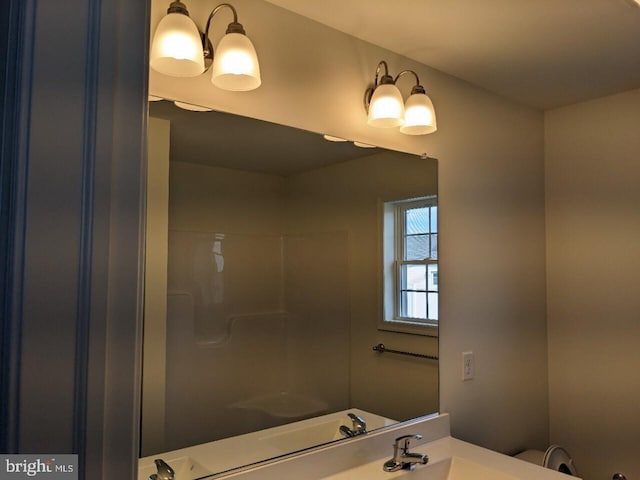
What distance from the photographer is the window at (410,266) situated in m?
1.75

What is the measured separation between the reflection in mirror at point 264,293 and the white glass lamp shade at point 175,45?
0.10 m

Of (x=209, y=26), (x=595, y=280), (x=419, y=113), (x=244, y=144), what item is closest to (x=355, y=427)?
(x=244, y=144)

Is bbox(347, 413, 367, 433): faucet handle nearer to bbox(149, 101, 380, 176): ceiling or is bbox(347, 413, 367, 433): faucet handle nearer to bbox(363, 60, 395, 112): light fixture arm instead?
bbox(149, 101, 380, 176): ceiling

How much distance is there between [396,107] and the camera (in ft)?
5.25

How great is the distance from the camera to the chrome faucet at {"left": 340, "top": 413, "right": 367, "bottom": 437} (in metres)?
1.56

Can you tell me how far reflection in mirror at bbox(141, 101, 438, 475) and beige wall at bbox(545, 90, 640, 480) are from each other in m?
0.94

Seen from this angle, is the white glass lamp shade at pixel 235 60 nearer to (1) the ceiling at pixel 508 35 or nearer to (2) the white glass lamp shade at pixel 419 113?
(1) the ceiling at pixel 508 35

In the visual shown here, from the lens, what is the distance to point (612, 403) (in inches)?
85.6

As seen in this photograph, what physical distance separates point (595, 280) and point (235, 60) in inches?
73.6

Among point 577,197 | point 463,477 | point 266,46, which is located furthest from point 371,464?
point 577,197

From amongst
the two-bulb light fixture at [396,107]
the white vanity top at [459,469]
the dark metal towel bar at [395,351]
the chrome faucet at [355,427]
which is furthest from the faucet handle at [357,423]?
the two-bulb light fixture at [396,107]

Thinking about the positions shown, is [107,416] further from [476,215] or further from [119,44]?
[476,215]

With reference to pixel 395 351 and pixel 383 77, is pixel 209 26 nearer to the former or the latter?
pixel 383 77

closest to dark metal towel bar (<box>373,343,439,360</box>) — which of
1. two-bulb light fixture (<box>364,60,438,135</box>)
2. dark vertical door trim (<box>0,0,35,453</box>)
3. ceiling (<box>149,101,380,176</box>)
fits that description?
ceiling (<box>149,101,380,176</box>)
